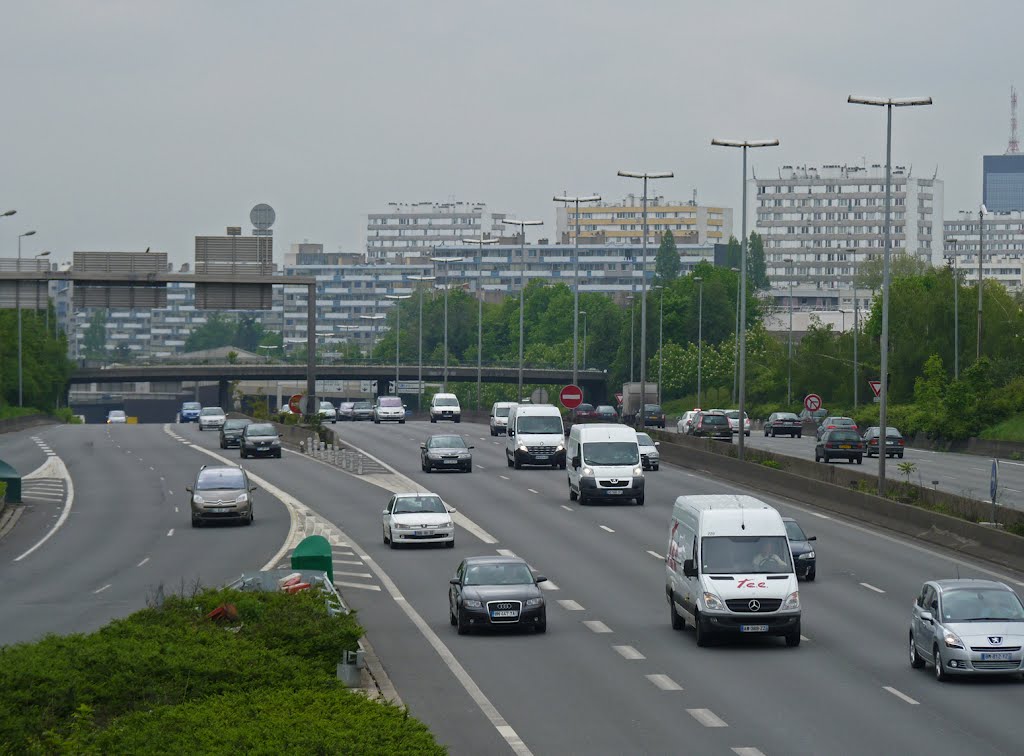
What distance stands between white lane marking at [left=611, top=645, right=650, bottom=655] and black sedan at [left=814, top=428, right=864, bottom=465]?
4216 centimetres

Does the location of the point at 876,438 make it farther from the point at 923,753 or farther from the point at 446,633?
the point at 923,753

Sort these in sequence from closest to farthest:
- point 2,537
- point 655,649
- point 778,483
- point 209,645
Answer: point 209,645 < point 655,649 < point 2,537 < point 778,483

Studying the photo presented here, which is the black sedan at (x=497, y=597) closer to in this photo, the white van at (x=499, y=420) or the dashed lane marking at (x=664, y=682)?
the dashed lane marking at (x=664, y=682)

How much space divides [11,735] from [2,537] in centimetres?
3278

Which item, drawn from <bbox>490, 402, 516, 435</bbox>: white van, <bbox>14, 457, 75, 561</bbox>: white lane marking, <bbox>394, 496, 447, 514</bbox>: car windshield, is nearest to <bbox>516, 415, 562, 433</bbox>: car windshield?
<bbox>14, 457, 75, 561</bbox>: white lane marking

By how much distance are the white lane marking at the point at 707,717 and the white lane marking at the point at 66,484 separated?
2553cm

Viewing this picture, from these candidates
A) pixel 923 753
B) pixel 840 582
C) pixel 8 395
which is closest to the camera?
pixel 923 753

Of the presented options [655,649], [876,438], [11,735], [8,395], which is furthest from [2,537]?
[8,395]

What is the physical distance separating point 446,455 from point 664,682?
131 feet

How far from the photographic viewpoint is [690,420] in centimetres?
9250

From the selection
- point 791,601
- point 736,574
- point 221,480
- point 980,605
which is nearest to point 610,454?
point 221,480

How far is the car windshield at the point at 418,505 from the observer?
138 feet

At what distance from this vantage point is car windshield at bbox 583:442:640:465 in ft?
168

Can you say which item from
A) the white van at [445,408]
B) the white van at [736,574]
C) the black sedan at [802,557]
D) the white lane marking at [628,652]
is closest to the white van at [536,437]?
the black sedan at [802,557]
